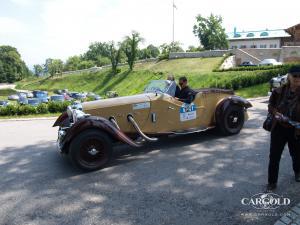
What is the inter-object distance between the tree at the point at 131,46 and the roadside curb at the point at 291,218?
53.9 m

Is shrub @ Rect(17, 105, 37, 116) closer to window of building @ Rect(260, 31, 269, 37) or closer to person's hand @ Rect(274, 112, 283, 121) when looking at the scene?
Result: person's hand @ Rect(274, 112, 283, 121)

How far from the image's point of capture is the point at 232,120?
7.79 metres

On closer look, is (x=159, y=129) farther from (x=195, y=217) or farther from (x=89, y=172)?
(x=195, y=217)

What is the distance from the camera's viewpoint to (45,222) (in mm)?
4023

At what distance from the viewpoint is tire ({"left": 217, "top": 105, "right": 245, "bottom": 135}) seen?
24.8ft

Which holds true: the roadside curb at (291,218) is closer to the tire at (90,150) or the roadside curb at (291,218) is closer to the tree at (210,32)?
the tire at (90,150)

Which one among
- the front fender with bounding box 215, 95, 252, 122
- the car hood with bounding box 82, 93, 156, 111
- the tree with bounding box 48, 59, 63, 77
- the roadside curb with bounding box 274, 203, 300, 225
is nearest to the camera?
the roadside curb with bounding box 274, 203, 300, 225

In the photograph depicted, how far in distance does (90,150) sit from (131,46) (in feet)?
178

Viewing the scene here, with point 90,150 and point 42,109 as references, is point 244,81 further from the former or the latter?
point 90,150

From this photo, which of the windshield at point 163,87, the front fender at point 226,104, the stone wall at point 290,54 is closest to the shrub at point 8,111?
the windshield at point 163,87

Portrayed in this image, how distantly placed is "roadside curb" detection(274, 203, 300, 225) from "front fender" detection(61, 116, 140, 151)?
9.70ft

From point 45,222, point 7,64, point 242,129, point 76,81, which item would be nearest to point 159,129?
point 242,129

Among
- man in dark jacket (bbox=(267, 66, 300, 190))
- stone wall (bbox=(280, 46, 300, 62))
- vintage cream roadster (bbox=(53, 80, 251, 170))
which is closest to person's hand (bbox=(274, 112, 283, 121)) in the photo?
man in dark jacket (bbox=(267, 66, 300, 190))

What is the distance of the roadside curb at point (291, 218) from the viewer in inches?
146
